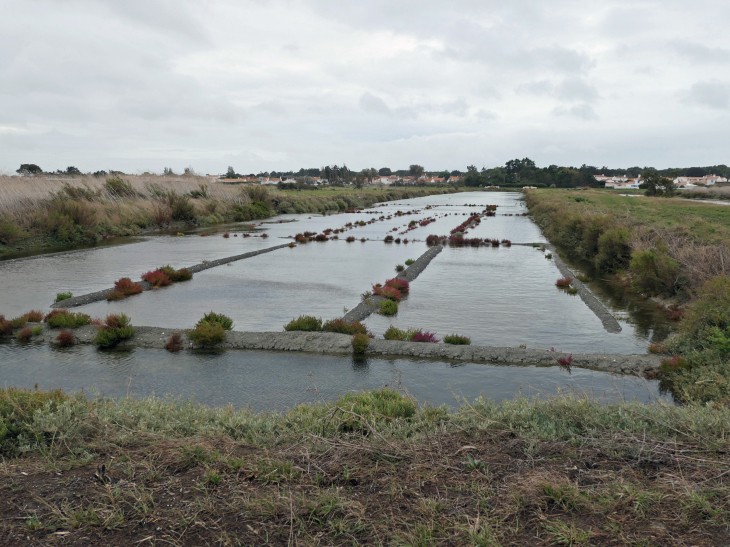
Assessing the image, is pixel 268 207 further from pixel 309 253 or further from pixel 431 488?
pixel 431 488

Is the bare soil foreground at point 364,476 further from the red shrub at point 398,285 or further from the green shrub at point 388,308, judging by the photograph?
the red shrub at point 398,285

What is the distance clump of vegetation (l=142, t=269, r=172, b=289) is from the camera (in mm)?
16203

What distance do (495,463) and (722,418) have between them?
2.53m

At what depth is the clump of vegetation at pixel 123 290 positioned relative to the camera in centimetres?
1434

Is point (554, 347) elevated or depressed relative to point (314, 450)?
depressed

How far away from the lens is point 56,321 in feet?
35.4

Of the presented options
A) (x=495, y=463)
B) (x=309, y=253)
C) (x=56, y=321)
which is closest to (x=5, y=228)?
(x=309, y=253)

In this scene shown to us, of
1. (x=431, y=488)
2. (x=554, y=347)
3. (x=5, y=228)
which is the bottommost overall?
(x=554, y=347)

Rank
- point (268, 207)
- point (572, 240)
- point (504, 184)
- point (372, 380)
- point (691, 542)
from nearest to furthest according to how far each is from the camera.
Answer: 1. point (691, 542)
2. point (372, 380)
3. point (572, 240)
4. point (268, 207)
5. point (504, 184)

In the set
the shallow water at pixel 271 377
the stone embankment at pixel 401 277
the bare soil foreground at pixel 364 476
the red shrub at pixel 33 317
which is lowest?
the shallow water at pixel 271 377

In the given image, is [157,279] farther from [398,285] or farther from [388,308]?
[388,308]

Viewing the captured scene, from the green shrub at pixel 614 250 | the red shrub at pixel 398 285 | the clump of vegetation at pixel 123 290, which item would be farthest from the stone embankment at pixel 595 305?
the clump of vegetation at pixel 123 290

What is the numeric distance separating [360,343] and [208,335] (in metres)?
3.20

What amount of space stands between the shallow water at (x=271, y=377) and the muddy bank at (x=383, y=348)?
0.24 metres
